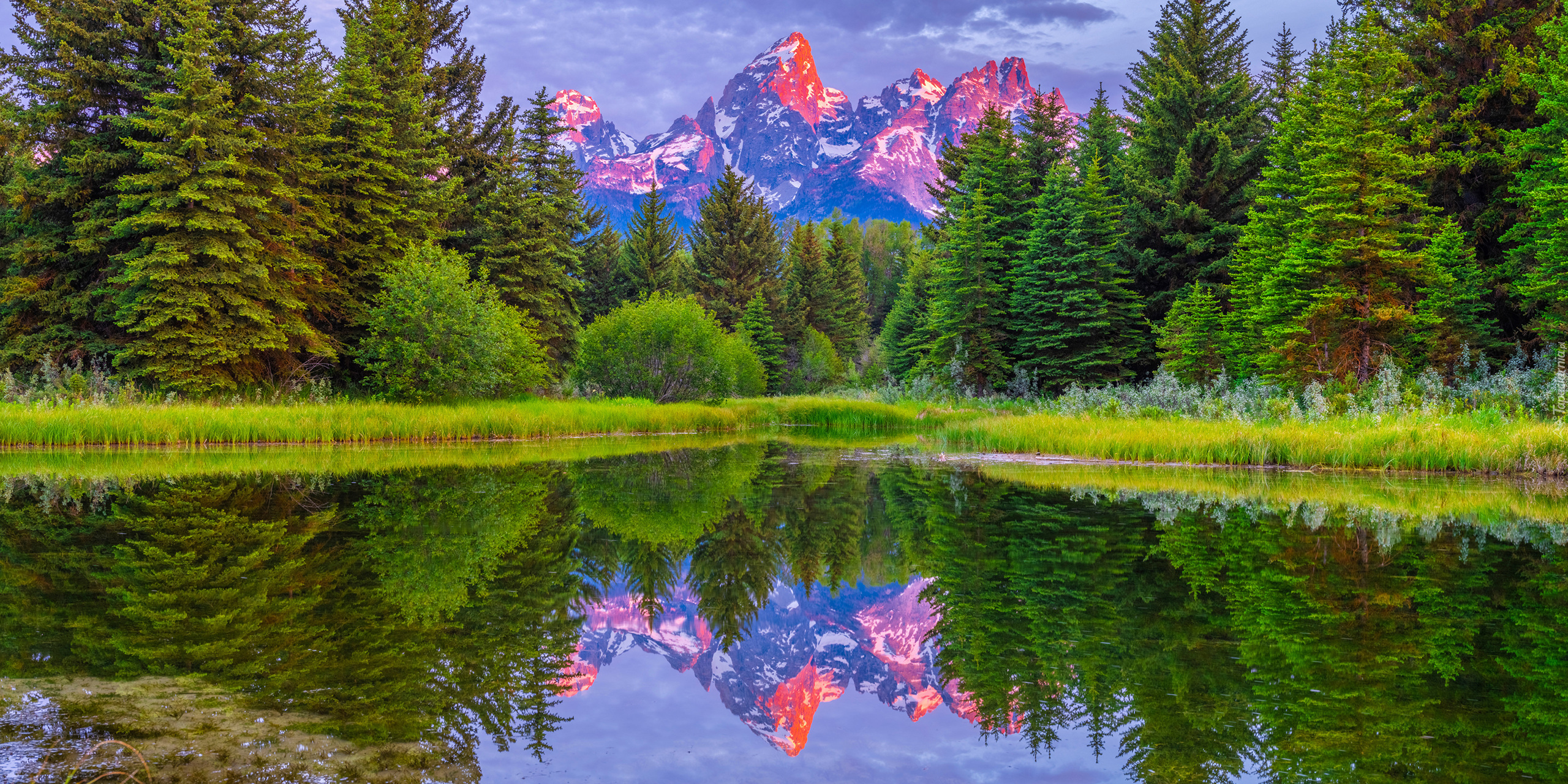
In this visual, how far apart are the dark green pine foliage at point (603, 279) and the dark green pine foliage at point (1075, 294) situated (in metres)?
30.4

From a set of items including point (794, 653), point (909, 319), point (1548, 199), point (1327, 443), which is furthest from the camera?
point (909, 319)

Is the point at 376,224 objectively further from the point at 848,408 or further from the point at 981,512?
the point at 981,512

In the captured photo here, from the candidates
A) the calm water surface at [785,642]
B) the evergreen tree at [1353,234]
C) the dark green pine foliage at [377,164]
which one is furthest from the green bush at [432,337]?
the evergreen tree at [1353,234]

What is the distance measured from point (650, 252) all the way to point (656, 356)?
2221 centimetres

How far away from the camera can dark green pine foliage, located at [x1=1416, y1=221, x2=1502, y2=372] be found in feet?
62.8

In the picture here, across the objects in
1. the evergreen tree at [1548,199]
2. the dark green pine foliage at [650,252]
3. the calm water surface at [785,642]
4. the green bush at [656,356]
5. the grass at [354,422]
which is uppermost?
the dark green pine foliage at [650,252]

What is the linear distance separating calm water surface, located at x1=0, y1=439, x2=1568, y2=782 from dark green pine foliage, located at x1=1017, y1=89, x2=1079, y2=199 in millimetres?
26786

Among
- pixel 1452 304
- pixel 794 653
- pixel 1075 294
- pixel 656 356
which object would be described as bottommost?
pixel 794 653

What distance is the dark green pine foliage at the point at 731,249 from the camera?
188ft

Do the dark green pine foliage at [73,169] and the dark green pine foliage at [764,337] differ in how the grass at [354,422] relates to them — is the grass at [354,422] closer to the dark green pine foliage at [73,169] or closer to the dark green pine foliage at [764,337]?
the dark green pine foliage at [73,169]

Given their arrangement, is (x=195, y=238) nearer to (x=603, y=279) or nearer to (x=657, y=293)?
(x=657, y=293)

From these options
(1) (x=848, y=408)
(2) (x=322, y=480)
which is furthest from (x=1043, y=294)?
(2) (x=322, y=480)

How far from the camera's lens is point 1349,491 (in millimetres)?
10984

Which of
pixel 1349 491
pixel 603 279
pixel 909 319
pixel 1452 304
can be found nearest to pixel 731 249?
pixel 603 279
